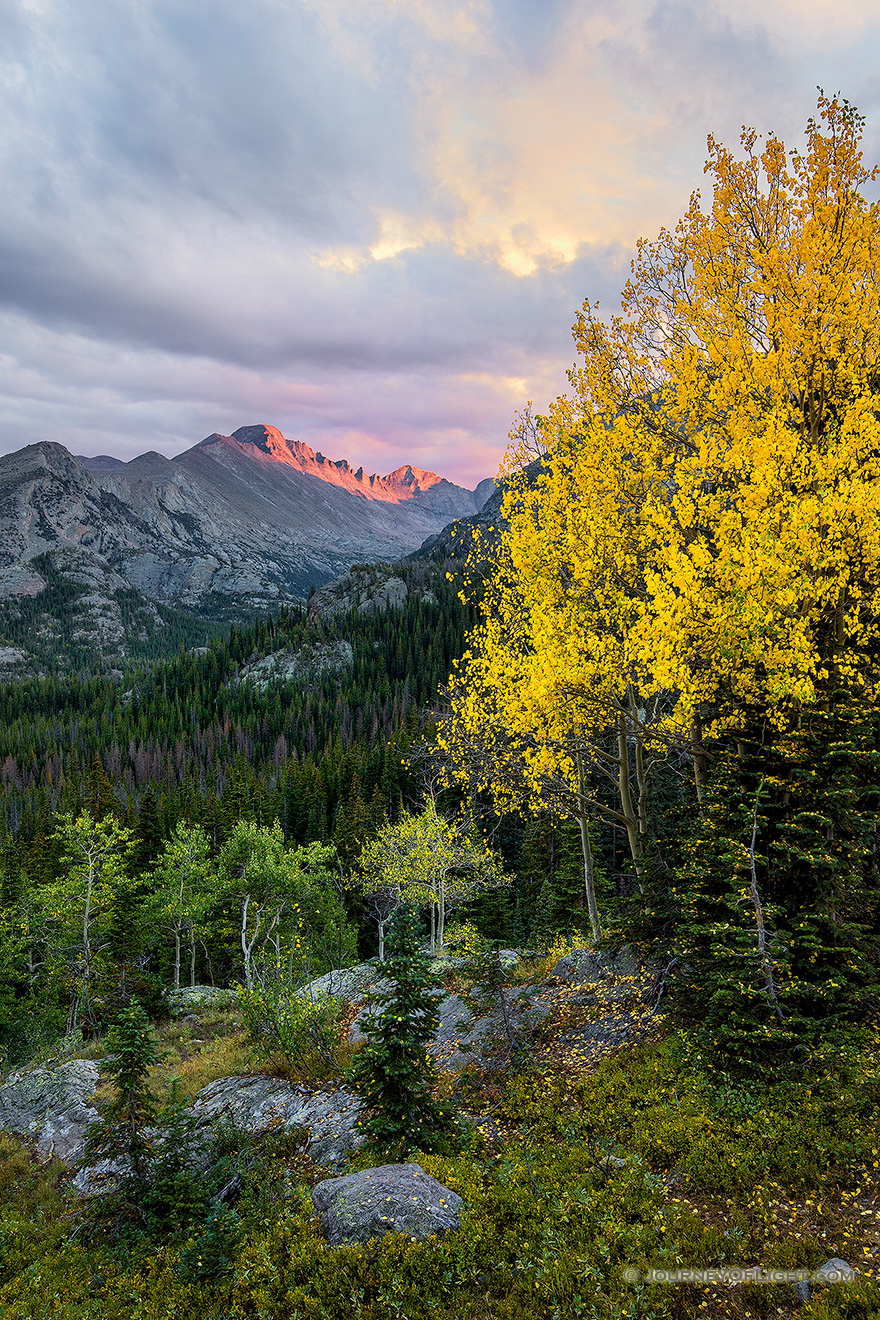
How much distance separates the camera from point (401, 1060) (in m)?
8.43

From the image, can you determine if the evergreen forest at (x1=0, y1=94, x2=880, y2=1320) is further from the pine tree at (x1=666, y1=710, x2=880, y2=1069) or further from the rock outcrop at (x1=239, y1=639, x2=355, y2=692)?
the rock outcrop at (x1=239, y1=639, x2=355, y2=692)

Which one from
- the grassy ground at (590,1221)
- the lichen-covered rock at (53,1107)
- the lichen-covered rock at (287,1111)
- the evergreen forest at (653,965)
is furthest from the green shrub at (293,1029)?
the lichen-covered rock at (53,1107)

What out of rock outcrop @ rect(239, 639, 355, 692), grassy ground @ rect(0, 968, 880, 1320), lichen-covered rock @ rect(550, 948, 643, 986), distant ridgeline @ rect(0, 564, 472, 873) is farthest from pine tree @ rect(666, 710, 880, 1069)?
rock outcrop @ rect(239, 639, 355, 692)

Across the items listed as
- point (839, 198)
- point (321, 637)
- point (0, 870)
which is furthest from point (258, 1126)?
point (321, 637)

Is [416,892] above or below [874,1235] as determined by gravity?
below

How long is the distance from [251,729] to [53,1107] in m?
125

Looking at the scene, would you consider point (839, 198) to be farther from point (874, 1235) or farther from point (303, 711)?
point (303, 711)

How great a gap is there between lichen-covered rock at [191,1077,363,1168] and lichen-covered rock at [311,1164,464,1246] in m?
2.26

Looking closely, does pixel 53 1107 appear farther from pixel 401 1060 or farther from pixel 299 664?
pixel 299 664

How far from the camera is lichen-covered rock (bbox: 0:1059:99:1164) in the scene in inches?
642

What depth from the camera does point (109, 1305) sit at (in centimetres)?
803

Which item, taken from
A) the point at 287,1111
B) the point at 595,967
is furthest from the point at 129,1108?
the point at 595,967

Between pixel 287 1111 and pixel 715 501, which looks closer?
pixel 715 501

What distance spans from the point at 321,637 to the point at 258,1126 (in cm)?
17016
